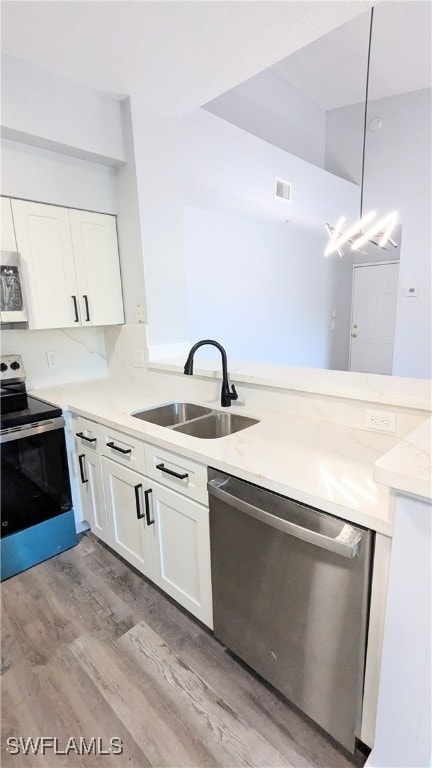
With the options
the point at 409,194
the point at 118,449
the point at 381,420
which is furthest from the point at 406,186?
the point at 118,449

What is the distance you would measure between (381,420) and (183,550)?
1010 millimetres

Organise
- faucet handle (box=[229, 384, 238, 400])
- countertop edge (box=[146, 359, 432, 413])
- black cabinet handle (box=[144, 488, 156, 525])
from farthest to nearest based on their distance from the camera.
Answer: faucet handle (box=[229, 384, 238, 400]) → black cabinet handle (box=[144, 488, 156, 525]) → countertop edge (box=[146, 359, 432, 413])

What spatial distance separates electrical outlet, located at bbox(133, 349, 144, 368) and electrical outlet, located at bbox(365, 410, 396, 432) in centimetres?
158

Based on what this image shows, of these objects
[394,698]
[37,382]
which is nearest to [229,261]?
[37,382]

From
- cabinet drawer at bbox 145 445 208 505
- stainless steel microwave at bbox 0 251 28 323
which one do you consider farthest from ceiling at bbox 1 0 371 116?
cabinet drawer at bbox 145 445 208 505

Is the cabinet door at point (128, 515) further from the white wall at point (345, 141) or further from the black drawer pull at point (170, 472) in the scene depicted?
the white wall at point (345, 141)

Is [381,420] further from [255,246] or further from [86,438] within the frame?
[255,246]

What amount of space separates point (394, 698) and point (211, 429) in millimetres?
1278

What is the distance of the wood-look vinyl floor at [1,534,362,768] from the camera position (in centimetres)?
123

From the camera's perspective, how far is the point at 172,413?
2238 mm

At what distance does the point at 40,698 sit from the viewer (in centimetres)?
142

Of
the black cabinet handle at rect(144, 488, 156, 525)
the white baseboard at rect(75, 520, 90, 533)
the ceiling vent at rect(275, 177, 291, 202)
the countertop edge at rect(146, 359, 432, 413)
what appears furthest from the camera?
the ceiling vent at rect(275, 177, 291, 202)

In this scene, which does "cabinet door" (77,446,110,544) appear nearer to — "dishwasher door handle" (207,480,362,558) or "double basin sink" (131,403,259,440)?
"double basin sink" (131,403,259,440)

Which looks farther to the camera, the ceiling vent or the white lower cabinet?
the ceiling vent
